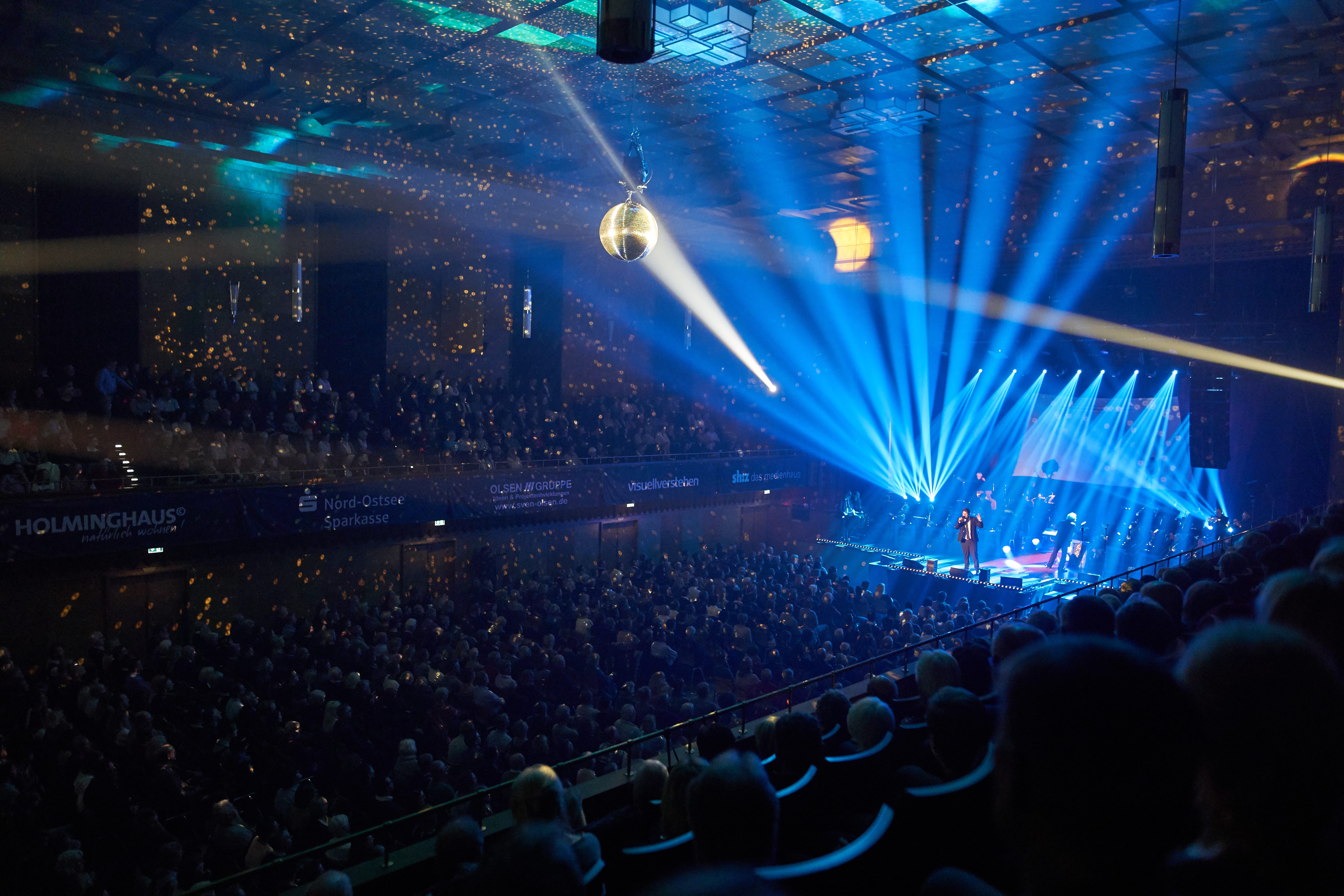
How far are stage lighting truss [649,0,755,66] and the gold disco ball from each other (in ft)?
5.92

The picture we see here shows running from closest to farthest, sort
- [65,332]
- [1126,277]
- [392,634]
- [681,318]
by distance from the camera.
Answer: [392,634]
[65,332]
[1126,277]
[681,318]

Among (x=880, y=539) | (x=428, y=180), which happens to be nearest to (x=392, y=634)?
(x=428, y=180)

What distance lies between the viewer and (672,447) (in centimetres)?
1903

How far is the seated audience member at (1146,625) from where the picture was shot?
3428mm

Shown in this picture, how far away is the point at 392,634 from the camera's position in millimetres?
10242

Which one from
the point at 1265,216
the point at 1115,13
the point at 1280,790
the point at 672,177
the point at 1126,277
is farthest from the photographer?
the point at 672,177

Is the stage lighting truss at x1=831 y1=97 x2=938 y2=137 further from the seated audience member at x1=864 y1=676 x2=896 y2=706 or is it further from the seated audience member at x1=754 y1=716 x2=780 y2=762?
the seated audience member at x1=754 y1=716 x2=780 y2=762

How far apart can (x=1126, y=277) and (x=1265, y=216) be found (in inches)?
91.5

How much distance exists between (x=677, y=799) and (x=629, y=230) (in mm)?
6046

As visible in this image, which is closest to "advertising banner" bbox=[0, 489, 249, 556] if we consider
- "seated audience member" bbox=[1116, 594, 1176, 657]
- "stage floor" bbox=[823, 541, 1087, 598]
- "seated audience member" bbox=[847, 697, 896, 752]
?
"seated audience member" bbox=[847, 697, 896, 752]

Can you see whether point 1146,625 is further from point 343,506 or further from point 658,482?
point 658,482

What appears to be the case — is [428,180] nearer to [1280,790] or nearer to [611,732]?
[611,732]

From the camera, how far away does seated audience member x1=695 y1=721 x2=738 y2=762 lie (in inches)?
154

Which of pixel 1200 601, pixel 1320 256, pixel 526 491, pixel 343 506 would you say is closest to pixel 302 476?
pixel 343 506
